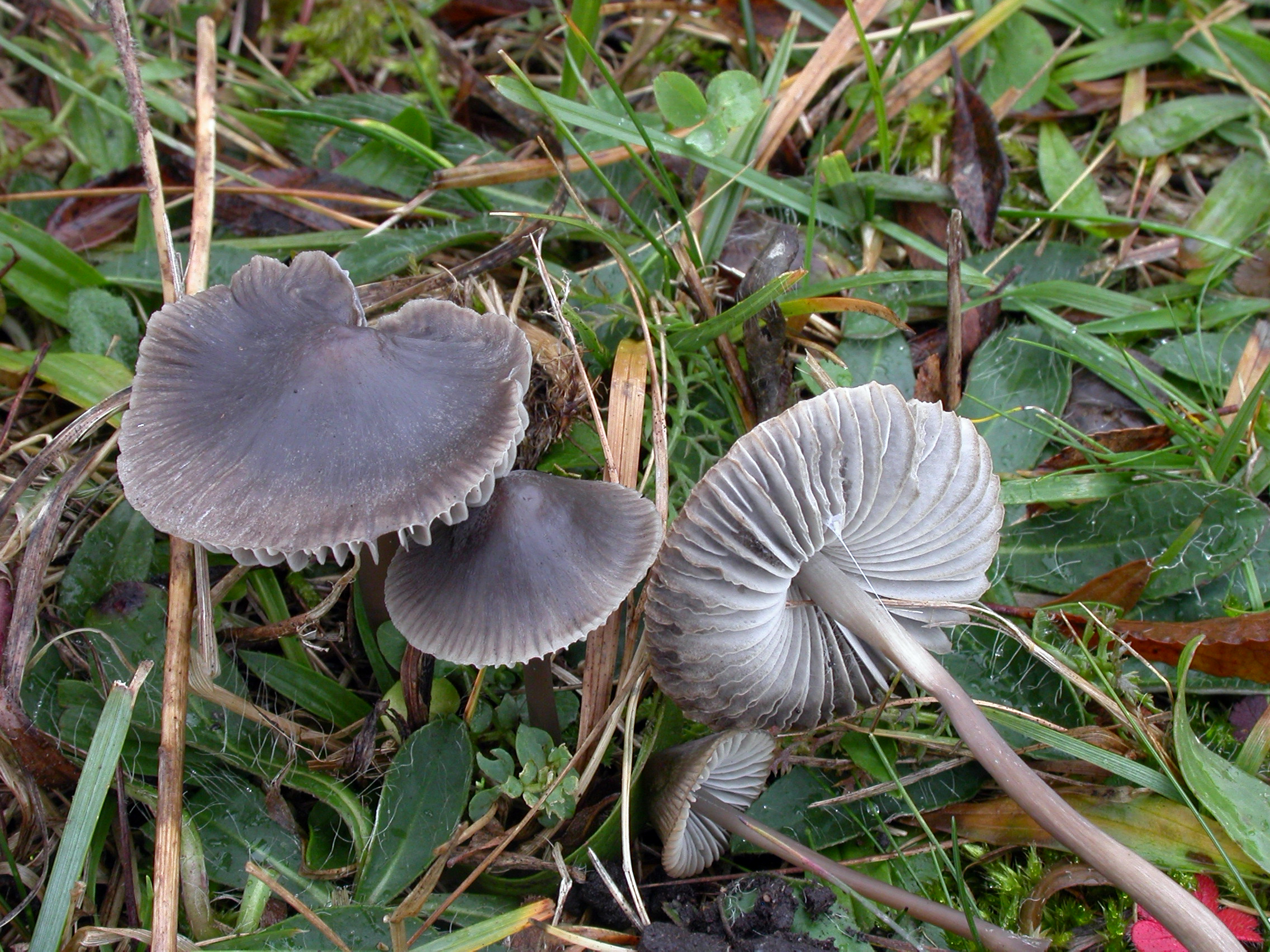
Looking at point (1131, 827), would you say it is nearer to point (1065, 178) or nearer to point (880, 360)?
point (880, 360)

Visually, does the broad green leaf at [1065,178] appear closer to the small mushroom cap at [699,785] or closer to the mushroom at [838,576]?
the mushroom at [838,576]

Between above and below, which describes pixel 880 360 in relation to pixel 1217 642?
above

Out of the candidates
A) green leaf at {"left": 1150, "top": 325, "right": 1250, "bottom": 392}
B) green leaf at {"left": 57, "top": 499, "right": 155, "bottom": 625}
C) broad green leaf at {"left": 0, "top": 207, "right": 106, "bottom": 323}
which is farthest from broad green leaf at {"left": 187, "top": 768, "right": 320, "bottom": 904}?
green leaf at {"left": 1150, "top": 325, "right": 1250, "bottom": 392}

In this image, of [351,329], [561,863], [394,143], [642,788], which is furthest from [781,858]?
[394,143]

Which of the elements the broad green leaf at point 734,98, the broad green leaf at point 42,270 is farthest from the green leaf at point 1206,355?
the broad green leaf at point 42,270

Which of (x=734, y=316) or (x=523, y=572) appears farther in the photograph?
(x=734, y=316)

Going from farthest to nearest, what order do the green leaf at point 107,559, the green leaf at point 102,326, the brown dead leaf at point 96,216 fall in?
the brown dead leaf at point 96,216, the green leaf at point 102,326, the green leaf at point 107,559

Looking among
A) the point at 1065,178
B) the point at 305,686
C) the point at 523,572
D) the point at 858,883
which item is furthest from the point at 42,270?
the point at 1065,178

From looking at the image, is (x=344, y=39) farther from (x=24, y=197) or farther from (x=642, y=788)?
(x=642, y=788)
